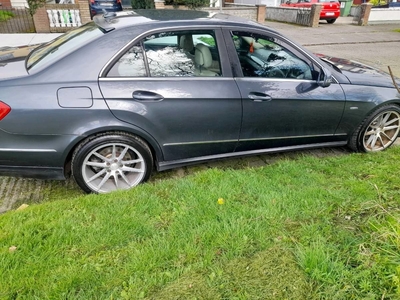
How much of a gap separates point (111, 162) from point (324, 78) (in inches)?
91.9

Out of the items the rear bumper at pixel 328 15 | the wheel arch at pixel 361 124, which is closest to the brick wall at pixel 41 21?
the wheel arch at pixel 361 124

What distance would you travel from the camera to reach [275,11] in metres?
18.4

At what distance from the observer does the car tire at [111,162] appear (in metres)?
2.68

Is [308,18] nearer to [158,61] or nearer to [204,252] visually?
[158,61]

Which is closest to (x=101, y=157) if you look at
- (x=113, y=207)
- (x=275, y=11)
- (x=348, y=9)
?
(x=113, y=207)

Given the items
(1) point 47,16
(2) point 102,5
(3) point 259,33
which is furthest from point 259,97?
(2) point 102,5

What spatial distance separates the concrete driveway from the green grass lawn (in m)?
0.50

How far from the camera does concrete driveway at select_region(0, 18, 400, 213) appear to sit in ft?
9.84

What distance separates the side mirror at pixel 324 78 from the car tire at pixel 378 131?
0.80m

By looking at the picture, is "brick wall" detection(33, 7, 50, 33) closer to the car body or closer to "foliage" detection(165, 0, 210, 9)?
the car body

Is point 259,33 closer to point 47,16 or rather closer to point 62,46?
point 62,46

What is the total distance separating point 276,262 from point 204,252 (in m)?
0.47

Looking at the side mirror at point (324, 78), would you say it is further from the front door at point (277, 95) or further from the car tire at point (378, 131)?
the car tire at point (378, 131)

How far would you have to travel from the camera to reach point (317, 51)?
9.80 m
